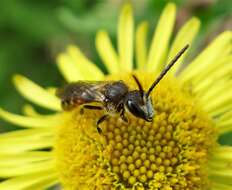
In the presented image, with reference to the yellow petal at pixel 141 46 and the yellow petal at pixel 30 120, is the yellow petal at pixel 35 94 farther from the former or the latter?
the yellow petal at pixel 141 46

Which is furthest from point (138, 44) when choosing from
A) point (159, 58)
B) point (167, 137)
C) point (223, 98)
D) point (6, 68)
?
point (6, 68)

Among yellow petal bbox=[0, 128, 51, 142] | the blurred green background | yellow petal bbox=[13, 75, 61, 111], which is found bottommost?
yellow petal bbox=[0, 128, 51, 142]

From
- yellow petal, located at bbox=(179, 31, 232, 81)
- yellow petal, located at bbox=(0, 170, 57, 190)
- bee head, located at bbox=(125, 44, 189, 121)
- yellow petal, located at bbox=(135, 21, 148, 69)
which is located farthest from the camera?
yellow petal, located at bbox=(135, 21, 148, 69)

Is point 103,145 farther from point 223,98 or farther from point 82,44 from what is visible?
point 82,44

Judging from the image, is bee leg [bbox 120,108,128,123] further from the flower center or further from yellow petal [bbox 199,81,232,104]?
yellow petal [bbox 199,81,232,104]

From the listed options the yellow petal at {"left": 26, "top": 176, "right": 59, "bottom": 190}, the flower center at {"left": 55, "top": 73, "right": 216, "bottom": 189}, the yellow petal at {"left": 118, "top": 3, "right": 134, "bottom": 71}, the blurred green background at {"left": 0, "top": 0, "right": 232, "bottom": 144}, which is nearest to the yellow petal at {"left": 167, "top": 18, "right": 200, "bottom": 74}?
the yellow petal at {"left": 118, "top": 3, "right": 134, "bottom": 71}

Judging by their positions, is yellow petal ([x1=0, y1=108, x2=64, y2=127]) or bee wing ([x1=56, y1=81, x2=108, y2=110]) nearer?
bee wing ([x1=56, y1=81, x2=108, y2=110])
